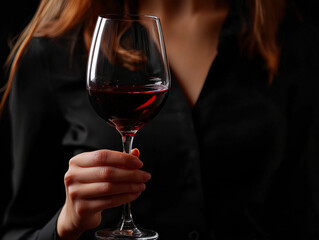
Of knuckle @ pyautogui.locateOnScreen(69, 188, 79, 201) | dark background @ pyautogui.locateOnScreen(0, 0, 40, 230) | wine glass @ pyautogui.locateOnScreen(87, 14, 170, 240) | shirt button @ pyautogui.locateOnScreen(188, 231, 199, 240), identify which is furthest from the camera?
dark background @ pyautogui.locateOnScreen(0, 0, 40, 230)

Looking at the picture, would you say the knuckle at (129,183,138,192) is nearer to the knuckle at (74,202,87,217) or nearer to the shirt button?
the knuckle at (74,202,87,217)

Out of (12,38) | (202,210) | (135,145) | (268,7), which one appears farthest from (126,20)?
(12,38)

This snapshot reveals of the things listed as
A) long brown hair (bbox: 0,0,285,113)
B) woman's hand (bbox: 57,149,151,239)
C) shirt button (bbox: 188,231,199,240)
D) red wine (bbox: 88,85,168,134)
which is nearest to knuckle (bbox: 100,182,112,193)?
woman's hand (bbox: 57,149,151,239)

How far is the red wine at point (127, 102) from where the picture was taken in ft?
3.08

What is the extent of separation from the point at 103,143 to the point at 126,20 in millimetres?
508

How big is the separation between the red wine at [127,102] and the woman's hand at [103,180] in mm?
61

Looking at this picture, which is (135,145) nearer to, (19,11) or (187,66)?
(187,66)

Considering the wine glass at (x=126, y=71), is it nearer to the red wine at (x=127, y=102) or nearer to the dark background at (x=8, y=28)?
the red wine at (x=127, y=102)

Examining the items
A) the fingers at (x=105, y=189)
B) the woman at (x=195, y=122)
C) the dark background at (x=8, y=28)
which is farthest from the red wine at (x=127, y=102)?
the dark background at (x=8, y=28)

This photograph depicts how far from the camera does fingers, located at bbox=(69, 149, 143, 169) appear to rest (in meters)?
0.95

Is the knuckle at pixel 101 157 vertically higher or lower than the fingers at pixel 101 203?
higher

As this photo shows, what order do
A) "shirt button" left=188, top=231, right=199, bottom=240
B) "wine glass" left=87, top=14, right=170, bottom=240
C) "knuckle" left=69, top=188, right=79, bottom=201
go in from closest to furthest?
1. "wine glass" left=87, top=14, right=170, bottom=240
2. "knuckle" left=69, top=188, right=79, bottom=201
3. "shirt button" left=188, top=231, right=199, bottom=240

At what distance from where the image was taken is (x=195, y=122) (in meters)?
1.41

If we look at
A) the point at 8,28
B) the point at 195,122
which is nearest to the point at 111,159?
the point at 195,122
